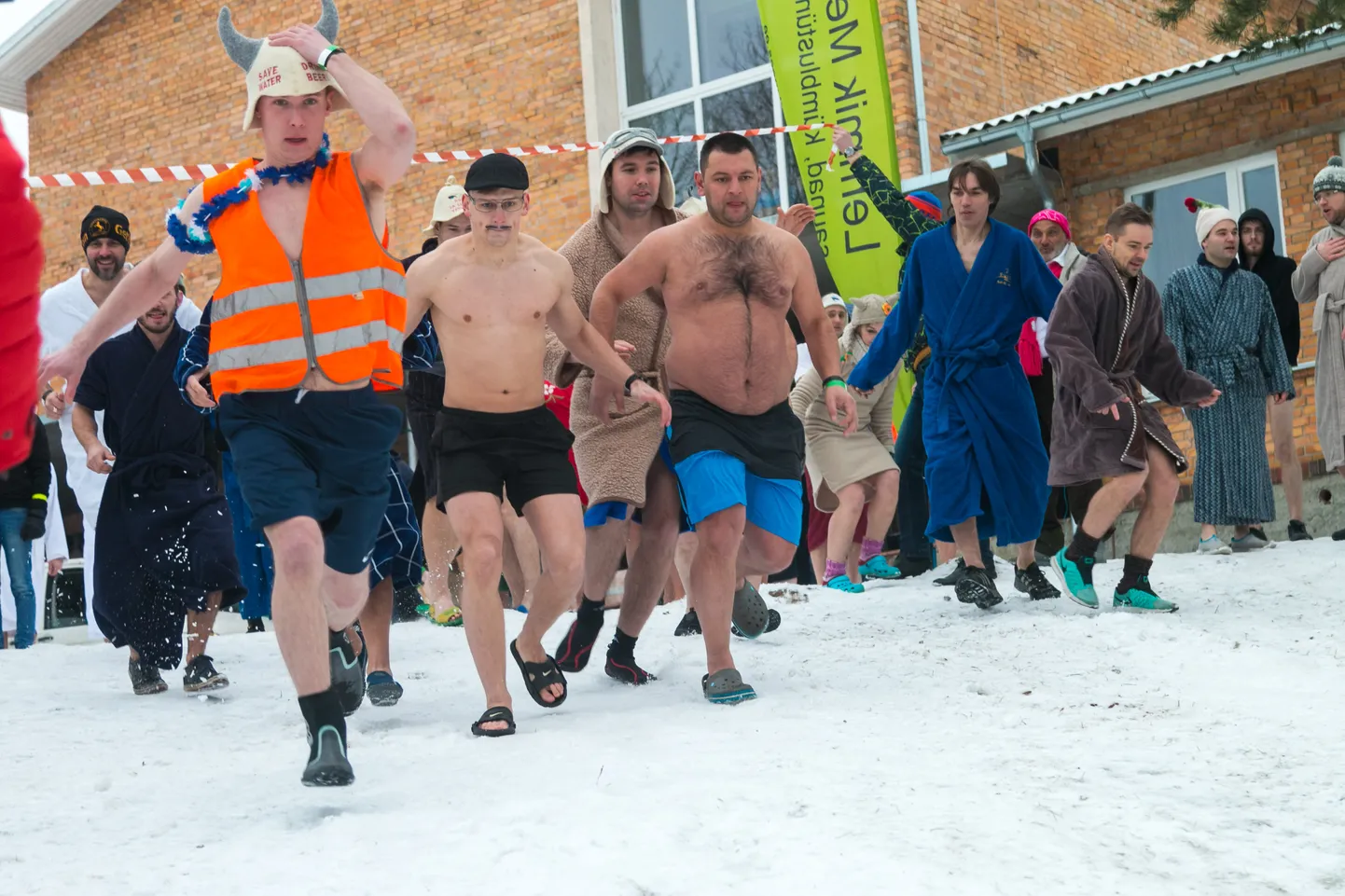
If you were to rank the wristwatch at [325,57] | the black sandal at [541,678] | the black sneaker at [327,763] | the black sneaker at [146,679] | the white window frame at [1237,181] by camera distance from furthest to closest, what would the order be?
the white window frame at [1237,181] → the black sneaker at [146,679] → the black sandal at [541,678] → the wristwatch at [325,57] → the black sneaker at [327,763]

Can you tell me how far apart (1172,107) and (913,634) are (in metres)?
8.68

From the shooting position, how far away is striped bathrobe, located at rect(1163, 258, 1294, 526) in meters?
10.2

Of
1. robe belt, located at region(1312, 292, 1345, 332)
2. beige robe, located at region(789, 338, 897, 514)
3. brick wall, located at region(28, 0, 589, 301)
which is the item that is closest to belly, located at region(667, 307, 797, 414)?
beige robe, located at region(789, 338, 897, 514)

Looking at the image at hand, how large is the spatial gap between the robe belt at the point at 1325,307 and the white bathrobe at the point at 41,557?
8.00 metres

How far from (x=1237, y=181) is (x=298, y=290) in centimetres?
1127

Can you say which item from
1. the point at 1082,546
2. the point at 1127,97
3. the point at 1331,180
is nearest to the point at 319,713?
the point at 1082,546

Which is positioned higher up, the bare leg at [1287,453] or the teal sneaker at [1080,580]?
the bare leg at [1287,453]

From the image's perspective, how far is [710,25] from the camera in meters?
18.0

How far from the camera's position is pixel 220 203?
5344 millimetres

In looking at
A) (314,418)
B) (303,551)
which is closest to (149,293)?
(314,418)

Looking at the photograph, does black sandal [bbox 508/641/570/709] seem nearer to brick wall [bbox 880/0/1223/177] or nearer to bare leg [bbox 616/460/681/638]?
bare leg [bbox 616/460/681/638]

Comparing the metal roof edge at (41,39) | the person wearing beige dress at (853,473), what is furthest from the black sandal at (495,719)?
the metal roof edge at (41,39)

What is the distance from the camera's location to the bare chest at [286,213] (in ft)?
17.4

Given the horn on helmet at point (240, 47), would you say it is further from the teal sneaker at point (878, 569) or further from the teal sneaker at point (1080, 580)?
the teal sneaker at point (878, 569)
